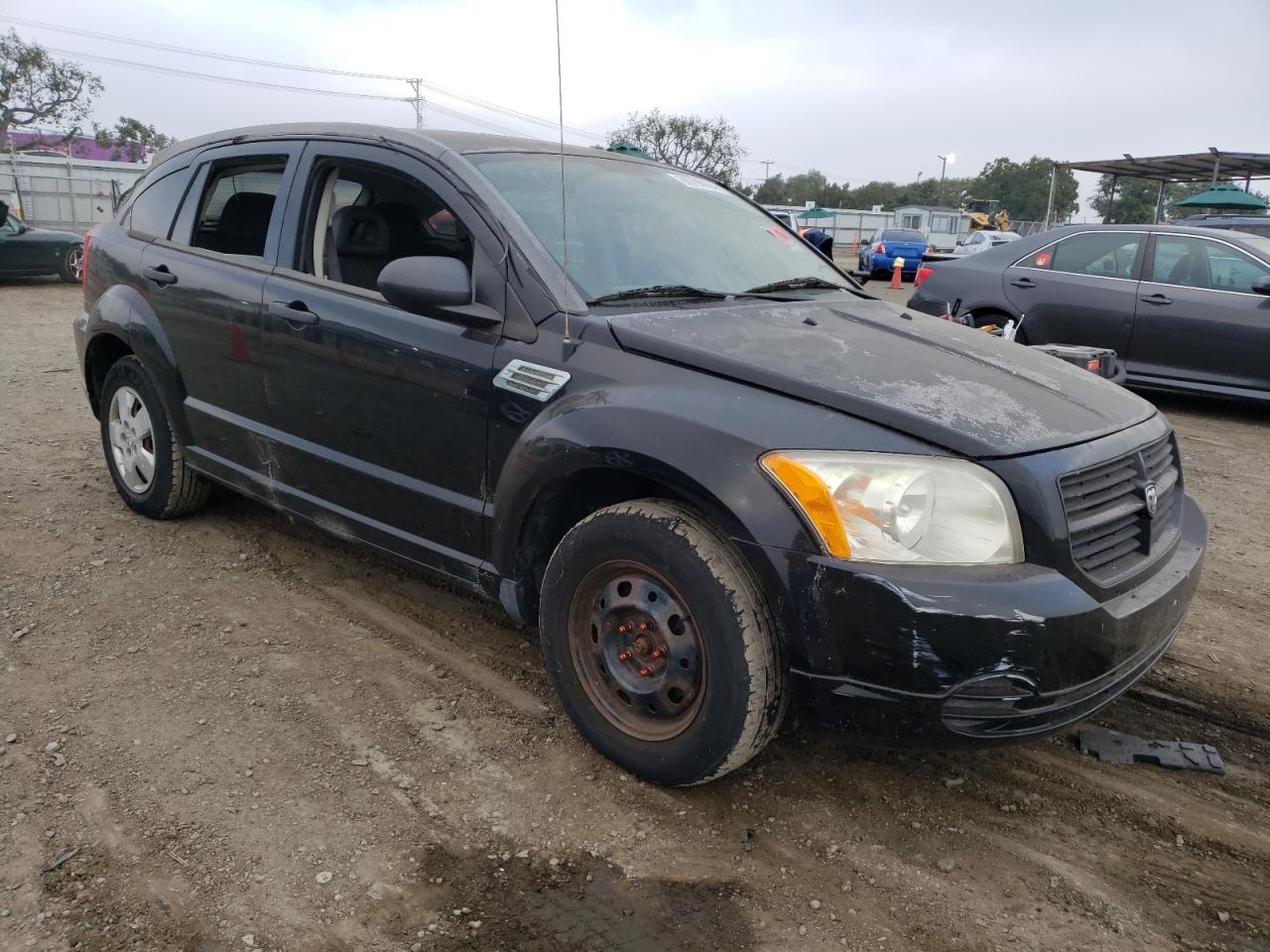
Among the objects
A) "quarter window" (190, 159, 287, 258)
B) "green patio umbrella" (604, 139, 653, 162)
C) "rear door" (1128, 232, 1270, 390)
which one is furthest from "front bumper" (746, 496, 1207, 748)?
"rear door" (1128, 232, 1270, 390)

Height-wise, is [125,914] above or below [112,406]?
below

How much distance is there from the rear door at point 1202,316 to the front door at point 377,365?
637 centimetres

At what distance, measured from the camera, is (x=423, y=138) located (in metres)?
3.17

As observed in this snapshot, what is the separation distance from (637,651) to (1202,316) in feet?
22.0

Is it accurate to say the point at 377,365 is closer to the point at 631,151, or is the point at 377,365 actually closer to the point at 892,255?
the point at 631,151

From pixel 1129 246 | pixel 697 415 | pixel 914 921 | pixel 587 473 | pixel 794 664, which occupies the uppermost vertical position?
pixel 1129 246

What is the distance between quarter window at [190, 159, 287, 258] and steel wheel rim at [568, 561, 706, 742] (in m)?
2.07

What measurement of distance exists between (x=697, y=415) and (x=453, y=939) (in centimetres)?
131

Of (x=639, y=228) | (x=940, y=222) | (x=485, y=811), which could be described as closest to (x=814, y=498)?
(x=485, y=811)

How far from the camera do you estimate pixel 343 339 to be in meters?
3.15

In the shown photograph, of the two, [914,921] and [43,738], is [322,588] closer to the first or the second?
[43,738]

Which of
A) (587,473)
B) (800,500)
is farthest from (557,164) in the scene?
(800,500)

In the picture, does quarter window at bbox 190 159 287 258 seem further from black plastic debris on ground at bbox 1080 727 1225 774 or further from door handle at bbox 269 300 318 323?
black plastic debris on ground at bbox 1080 727 1225 774

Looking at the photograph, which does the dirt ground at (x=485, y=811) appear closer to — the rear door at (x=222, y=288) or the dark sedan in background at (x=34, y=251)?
the rear door at (x=222, y=288)
